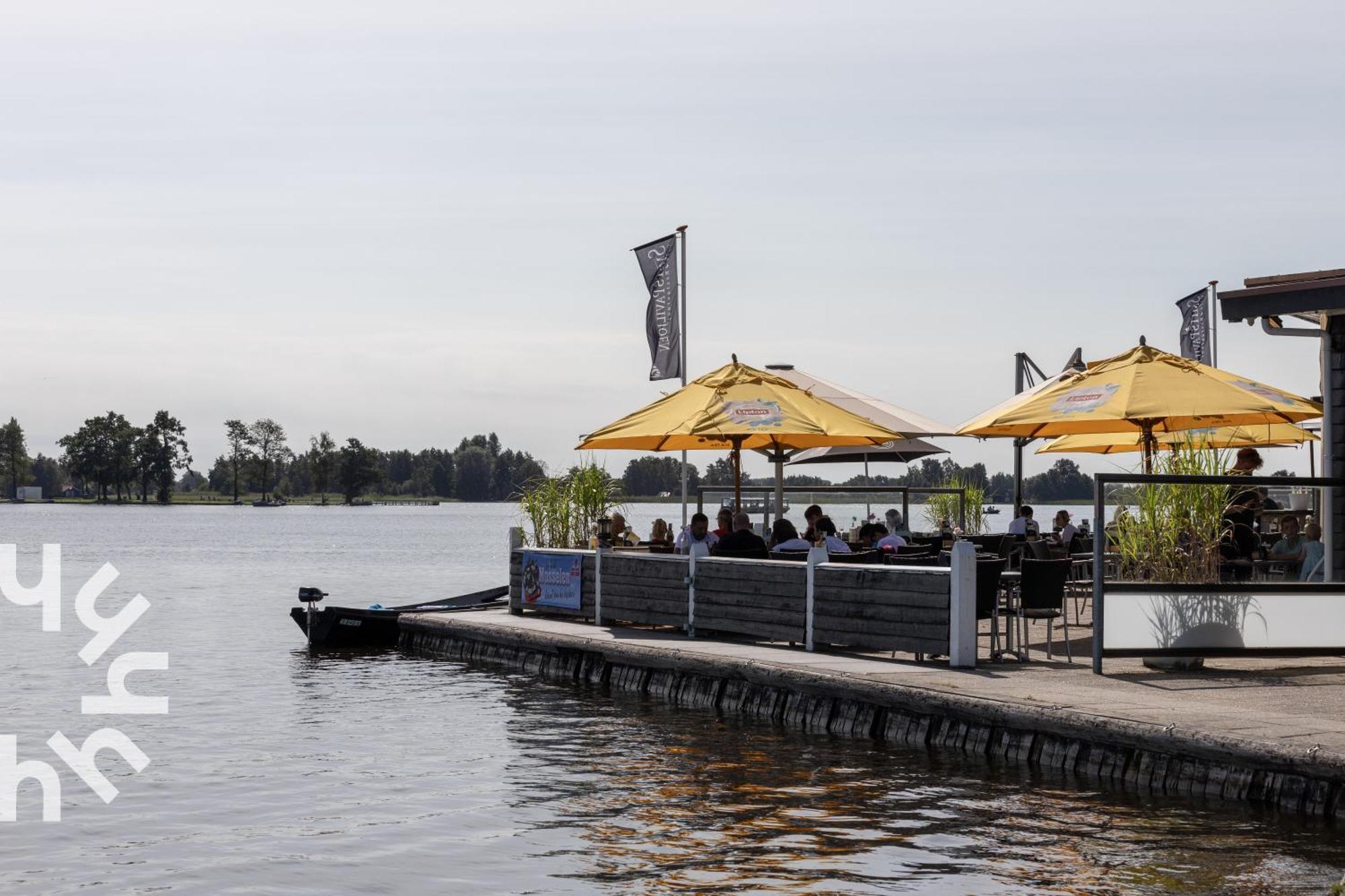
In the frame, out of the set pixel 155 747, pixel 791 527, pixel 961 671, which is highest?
pixel 791 527

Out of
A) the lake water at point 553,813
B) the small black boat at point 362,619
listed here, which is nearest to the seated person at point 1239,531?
the lake water at point 553,813

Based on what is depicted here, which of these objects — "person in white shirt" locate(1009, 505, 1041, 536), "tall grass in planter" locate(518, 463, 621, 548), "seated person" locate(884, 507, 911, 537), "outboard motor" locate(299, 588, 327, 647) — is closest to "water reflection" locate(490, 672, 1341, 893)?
"tall grass in planter" locate(518, 463, 621, 548)

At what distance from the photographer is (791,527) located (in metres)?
16.3

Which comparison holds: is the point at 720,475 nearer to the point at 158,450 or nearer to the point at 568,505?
the point at 568,505

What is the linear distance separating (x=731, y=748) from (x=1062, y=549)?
5.42m

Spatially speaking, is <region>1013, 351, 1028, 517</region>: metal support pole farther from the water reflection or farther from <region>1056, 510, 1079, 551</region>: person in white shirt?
the water reflection

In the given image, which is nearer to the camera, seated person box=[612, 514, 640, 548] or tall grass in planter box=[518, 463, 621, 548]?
seated person box=[612, 514, 640, 548]

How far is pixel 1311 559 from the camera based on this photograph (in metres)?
13.2

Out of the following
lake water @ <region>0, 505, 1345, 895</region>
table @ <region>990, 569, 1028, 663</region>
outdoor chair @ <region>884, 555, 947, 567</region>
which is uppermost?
outdoor chair @ <region>884, 555, 947, 567</region>

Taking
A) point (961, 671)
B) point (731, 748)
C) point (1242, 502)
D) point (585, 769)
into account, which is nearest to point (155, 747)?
point (585, 769)

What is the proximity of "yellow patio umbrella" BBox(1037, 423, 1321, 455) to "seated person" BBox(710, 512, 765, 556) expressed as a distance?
4.42m

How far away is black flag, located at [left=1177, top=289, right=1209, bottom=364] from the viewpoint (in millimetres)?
26219

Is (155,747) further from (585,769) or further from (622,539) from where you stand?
(622,539)

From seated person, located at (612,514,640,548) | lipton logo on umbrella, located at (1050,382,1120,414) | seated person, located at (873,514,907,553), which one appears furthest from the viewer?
seated person, located at (612,514,640,548)
